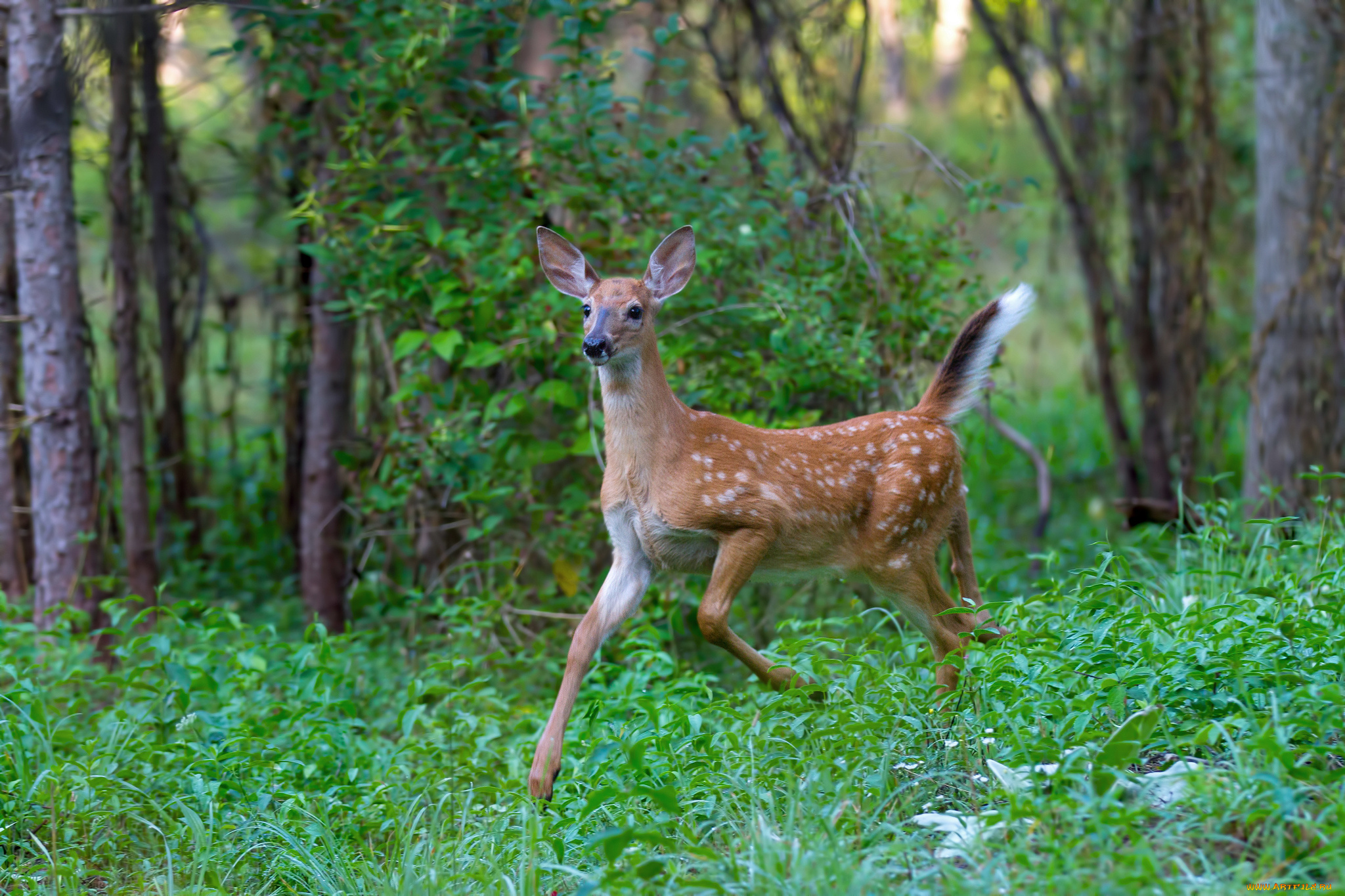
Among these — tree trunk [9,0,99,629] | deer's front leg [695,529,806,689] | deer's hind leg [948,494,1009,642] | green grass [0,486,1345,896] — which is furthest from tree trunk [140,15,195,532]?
deer's hind leg [948,494,1009,642]

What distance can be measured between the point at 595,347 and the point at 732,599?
97cm

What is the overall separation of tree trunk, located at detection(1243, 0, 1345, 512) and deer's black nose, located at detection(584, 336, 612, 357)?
457 centimetres

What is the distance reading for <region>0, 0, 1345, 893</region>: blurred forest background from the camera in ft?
14.0

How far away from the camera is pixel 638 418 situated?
417 cm

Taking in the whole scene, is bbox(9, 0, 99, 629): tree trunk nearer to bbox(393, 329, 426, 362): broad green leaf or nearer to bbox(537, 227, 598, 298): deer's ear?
bbox(393, 329, 426, 362): broad green leaf

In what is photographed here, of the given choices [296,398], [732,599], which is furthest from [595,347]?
[296,398]

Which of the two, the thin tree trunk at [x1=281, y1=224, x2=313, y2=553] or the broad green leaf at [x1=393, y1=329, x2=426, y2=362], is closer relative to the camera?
the broad green leaf at [x1=393, y1=329, x2=426, y2=362]

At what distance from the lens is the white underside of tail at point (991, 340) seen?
176 inches

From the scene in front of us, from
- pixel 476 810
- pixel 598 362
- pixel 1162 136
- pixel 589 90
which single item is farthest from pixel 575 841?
pixel 1162 136

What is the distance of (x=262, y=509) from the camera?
8.00m

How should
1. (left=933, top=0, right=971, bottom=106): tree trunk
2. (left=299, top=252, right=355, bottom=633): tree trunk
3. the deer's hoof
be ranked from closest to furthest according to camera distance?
the deer's hoof → (left=299, top=252, right=355, bottom=633): tree trunk → (left=933, top=0, right=971, bottom=106): tree trunk

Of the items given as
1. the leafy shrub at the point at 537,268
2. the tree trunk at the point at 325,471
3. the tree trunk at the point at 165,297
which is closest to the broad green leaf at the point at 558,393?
the leafy shrub at the point at 537,268

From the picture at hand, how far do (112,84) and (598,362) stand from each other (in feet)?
14.1

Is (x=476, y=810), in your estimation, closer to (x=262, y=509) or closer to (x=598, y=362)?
(x=598, y=362)
